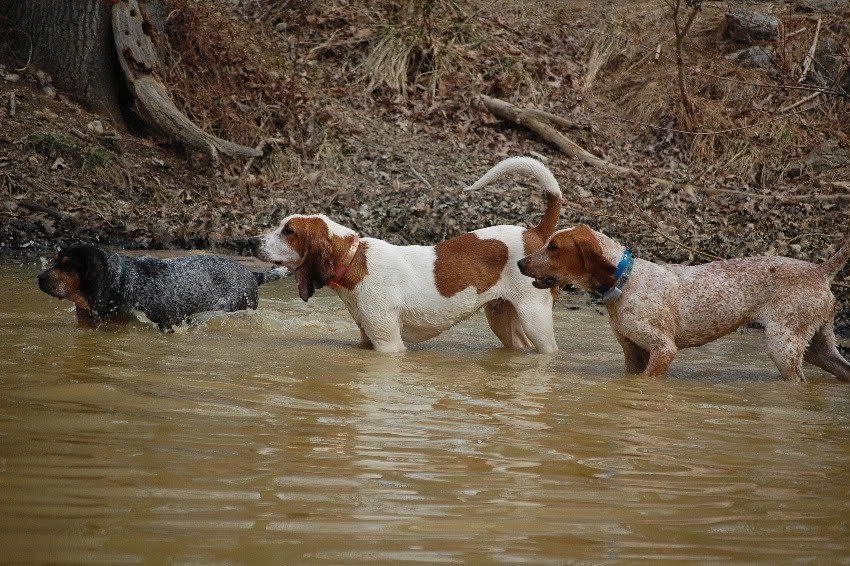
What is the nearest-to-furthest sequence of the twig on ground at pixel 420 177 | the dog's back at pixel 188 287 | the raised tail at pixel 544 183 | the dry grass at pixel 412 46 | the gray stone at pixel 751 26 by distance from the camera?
the raised tail at pixel 544 183 < the dog's back at pixel 188 287 < the twig on ground at pixel 420 177 < the dry grass at pixel 412 46 < the gray stone at pixel 751 26

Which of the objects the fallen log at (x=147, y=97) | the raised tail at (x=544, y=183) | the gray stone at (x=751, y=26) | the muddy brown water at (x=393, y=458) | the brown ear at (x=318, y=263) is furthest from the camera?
the gray stone at (x=751, y=26)

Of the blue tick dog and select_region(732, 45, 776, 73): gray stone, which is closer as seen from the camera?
the blue tick dog

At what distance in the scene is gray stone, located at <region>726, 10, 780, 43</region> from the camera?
666 inches

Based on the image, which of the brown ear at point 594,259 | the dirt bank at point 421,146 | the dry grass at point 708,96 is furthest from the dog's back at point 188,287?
the dry grass at point 708,96

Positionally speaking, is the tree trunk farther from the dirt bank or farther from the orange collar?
the orange collar

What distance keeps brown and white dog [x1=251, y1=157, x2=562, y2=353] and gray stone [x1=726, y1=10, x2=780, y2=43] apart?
34.4 feet

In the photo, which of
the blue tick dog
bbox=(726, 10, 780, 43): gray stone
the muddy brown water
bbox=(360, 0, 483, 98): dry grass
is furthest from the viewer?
bbox=(726, 10, 780, 43): gray stone

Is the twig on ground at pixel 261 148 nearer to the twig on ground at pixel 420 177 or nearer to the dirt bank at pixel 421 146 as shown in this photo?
the dirt bank at pixel 421 146

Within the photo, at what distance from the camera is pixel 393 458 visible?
4.05 meters

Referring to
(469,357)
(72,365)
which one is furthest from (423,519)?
(469,357)

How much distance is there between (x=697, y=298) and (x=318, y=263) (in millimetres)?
2563

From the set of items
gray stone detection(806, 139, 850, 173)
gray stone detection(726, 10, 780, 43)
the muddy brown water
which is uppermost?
gray stone detection(726, 10, 780, 43)

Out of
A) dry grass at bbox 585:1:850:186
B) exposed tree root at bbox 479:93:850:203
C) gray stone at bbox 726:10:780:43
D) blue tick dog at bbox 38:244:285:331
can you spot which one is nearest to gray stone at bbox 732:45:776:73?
dry grass at bbox 585:1:850:186

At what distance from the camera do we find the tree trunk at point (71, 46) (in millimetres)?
13438
